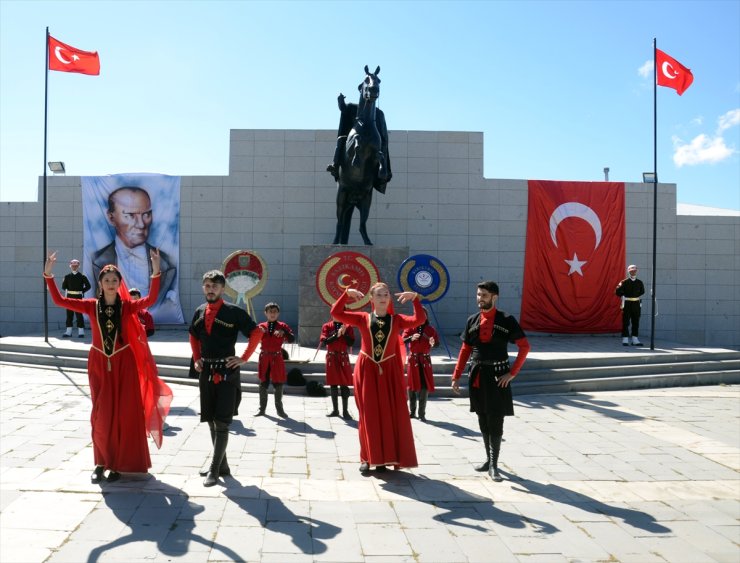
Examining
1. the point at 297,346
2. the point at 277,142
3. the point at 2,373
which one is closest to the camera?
the point at 2,373

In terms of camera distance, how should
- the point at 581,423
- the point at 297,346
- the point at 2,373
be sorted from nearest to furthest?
1. the point at 581,423
2. the point at 2,373
3. the point at 297,346

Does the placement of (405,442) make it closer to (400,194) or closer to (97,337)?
(97,337)

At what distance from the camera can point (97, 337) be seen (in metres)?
4.86

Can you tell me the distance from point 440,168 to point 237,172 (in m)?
5.40

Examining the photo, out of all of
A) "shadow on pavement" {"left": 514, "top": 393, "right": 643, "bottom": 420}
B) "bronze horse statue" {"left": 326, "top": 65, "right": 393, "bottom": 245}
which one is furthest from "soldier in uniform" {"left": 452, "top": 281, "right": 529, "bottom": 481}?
"bronze horse statue" {"left": 326, "top": 65, "right": 393, "bottom": 245}

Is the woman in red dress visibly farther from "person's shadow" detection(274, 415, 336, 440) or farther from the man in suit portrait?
the man in suit portrait

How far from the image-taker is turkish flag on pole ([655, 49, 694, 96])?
42.0 ft

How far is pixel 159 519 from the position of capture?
13.2ft

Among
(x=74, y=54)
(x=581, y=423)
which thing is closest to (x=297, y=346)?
(x=581, y=423)

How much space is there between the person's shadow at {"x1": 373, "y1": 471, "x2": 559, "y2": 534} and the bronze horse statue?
7380 millimetres

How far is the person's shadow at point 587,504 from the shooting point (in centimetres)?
415

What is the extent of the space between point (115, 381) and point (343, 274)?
279 inches

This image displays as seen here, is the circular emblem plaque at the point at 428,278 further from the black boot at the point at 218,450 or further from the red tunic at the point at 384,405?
the black boot at the point at 218,450

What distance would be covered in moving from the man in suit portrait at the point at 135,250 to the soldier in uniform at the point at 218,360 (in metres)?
10.7
